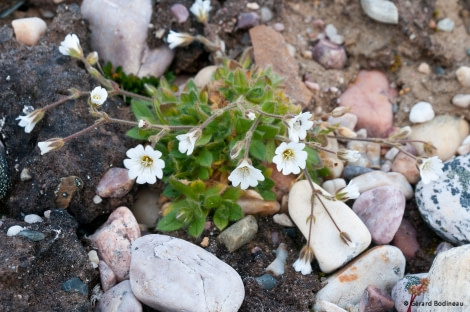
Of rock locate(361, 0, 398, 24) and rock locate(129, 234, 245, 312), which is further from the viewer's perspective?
rock locate(361, 0, 398, 24)

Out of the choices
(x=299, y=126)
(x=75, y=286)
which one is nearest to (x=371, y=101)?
(x=299, y=126)

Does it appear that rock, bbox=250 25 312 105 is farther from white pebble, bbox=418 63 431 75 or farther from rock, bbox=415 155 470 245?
rock, bbox=415 155 470 245

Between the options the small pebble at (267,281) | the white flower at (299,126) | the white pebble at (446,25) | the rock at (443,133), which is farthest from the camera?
the white pebble at (446,25)

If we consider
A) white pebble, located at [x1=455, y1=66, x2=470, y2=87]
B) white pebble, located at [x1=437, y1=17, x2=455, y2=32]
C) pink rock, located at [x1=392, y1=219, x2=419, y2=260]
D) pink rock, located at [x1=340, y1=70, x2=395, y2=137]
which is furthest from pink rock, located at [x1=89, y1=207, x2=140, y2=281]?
white pebble, located at [x1=437, y1=17, x2=455, y2=32]

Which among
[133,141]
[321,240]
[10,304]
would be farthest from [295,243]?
[10,304]

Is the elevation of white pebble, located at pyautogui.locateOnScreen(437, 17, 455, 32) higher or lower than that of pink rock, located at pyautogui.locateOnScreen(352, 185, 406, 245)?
higher

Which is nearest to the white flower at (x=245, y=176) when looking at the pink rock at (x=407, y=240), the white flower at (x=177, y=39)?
the pink rock at (x=407, y=240)

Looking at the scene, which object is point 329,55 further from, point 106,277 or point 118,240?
point 106,277

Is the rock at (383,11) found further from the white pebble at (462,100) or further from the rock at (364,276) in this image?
the rock at (364,276)
